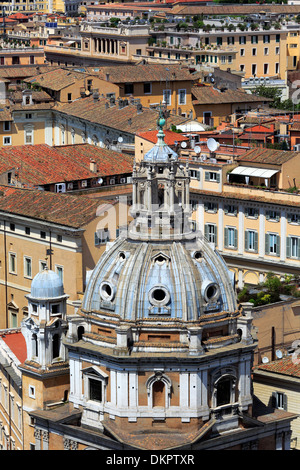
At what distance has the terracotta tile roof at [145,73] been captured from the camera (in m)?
137

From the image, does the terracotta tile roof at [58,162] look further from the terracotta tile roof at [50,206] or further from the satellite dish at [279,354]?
the satellite dish at [279,354]

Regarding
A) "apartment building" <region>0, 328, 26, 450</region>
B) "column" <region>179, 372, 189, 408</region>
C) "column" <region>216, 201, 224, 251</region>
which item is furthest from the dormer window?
"column" <region>179, 372, 189, 408</region>

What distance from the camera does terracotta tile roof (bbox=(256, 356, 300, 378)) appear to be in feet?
250

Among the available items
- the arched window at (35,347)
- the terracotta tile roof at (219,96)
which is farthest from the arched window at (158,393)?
the terracotta tile roof at (219,96)

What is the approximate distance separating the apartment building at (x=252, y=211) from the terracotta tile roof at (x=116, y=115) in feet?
46.9

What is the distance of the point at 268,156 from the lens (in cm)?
9850

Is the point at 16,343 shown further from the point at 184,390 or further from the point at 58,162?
the point at 58,162

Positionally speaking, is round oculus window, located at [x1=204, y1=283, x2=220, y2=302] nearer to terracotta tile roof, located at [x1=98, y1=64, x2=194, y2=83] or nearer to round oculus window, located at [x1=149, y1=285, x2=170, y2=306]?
round oculus window, located at [x1=149, y1=285, x2=170, y2=306]

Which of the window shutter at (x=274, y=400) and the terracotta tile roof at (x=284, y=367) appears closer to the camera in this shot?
the window shutter at (x=274, y=400)

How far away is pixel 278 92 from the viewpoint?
15050 cm

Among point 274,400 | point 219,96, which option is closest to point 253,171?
point 274,400

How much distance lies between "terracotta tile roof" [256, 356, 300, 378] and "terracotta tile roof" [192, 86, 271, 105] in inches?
2192
